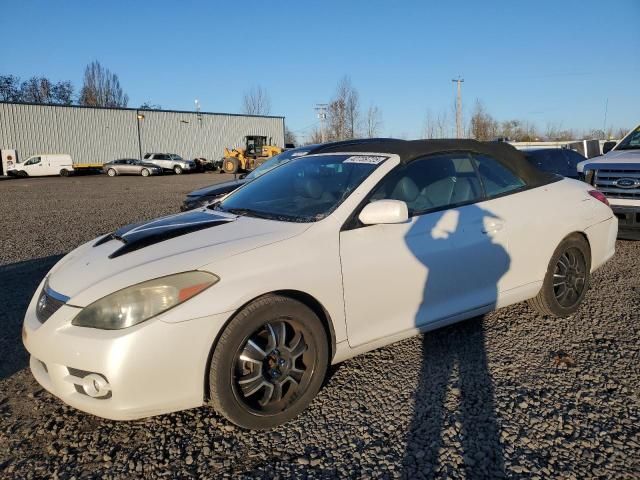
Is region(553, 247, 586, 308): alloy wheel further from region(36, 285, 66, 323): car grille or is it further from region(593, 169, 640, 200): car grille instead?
region(36, 285, 66, 323): car grille

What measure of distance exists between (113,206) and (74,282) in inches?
503

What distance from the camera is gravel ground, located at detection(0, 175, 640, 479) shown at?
7.91 ft

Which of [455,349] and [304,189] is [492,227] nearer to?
[455,349]

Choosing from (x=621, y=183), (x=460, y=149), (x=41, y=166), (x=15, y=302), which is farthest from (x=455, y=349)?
(x=41, y=166)

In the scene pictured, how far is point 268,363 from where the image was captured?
2.73 meters

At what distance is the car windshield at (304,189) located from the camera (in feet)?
10.7

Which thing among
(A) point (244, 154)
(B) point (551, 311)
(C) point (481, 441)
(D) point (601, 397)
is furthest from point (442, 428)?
(A) point (244, 154)

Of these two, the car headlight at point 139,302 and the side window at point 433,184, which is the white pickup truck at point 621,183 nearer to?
the side window at point 433,184

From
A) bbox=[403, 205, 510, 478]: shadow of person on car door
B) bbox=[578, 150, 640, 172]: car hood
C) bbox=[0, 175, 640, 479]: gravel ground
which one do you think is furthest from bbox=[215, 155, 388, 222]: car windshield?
bbox=[578, 150, 640, 172]: car hood

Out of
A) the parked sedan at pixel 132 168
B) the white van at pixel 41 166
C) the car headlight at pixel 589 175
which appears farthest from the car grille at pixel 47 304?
the white van at pixel 41 166

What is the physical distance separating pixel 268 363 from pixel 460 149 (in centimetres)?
225

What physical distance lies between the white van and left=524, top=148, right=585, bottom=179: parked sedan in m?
37.0

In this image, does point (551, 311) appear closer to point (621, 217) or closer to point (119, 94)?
point (621, 217)

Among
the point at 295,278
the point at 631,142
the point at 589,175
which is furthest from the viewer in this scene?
the point at 631,142
